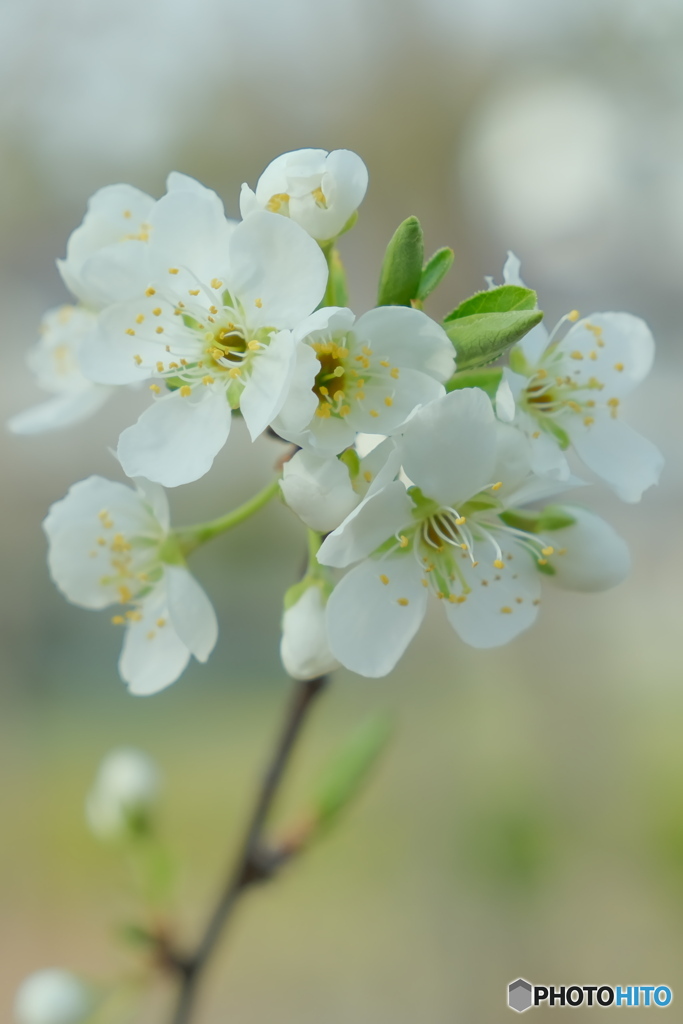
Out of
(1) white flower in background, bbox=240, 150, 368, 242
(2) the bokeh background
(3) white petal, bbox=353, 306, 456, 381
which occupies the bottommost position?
(2) the bokeh background

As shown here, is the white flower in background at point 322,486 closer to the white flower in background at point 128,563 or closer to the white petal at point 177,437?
the white petal at point 177,437

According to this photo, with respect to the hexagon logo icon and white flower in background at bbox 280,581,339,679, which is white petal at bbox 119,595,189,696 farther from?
the hexagon logo icon

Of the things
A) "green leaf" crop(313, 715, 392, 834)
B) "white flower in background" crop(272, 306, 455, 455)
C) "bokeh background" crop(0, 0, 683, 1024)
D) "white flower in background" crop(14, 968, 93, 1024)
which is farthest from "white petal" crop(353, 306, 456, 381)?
"bokeh background" crop(0, 0, 683, 1024)

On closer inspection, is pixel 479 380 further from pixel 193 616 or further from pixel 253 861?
pixel 253 861

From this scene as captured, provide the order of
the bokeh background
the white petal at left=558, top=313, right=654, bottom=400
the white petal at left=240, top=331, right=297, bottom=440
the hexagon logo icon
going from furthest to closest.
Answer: the bokeh background
the hexagon logo icon
the white petal at left=558, top=313, right=654, bottom=400
the white petal at left=240, top=331, right=297, bottom=440

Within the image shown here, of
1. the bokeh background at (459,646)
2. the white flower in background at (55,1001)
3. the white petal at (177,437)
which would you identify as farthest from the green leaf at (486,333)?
the bokeh background at (459,646)

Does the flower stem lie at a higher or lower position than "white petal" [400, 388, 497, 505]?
lower
